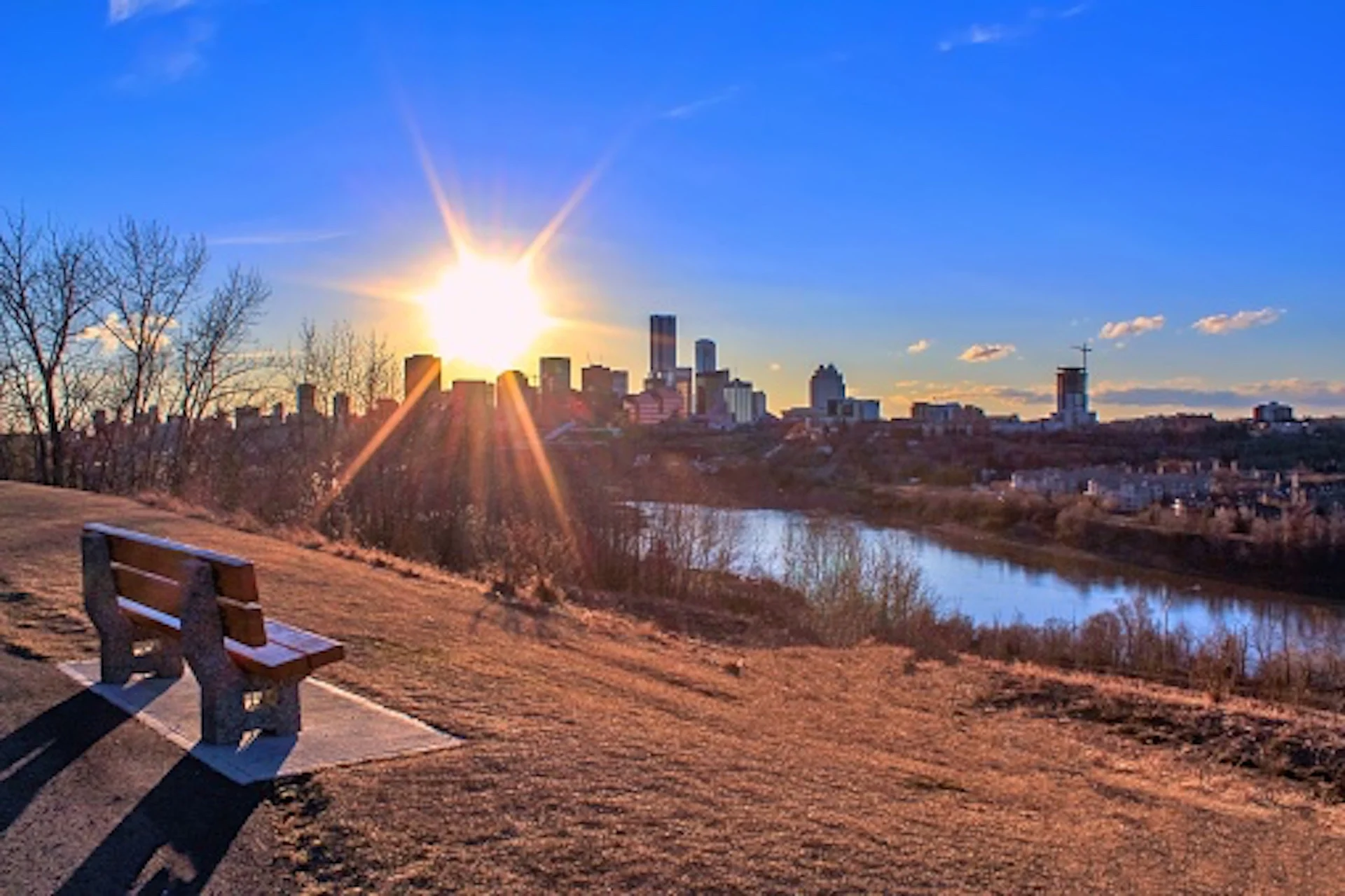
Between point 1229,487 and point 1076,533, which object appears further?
point 1229,487

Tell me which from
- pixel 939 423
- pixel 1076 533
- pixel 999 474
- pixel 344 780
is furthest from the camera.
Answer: pixel 939 423

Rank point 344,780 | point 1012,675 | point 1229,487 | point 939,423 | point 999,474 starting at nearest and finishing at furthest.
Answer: point 344,780 < point 1012,675 < point 1229,487 < point 999,474 < point 939,423

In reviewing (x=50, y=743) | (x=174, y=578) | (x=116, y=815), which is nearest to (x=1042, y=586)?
(x=174, y=578)

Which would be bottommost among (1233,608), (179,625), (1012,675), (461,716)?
(1233,608)

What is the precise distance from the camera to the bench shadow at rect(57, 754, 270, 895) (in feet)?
11.7

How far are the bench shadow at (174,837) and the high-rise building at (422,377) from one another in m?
28.4

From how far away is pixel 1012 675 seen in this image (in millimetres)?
13289

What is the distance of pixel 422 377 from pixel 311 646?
97.2ft

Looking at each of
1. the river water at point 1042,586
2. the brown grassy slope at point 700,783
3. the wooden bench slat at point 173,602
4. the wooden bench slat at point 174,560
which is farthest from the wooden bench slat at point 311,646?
the river water at point 1042,586

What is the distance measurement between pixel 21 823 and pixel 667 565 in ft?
81.3

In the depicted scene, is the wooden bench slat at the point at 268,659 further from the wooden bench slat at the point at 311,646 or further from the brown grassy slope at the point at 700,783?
the brown grassy slope at the point at 700,783

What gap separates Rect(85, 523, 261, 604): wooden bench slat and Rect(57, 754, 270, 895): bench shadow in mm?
721

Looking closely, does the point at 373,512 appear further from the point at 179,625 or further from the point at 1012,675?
the point at 179,625

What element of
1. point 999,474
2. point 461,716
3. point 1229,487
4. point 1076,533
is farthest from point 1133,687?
point 999,474
